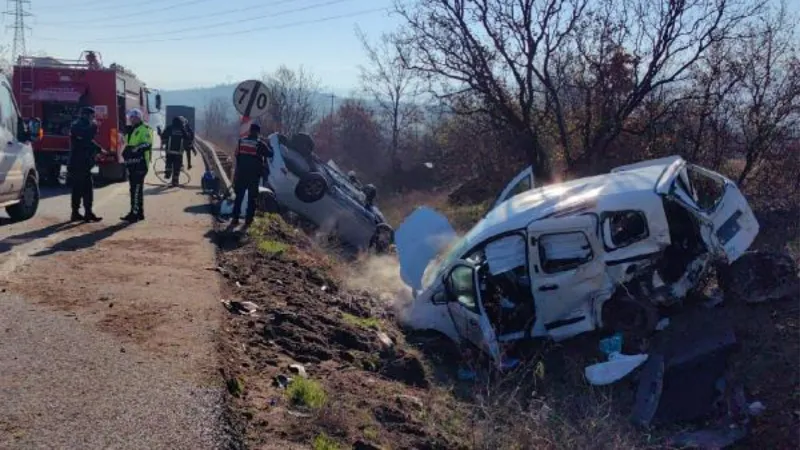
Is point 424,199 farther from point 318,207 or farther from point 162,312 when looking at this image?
point 162,312

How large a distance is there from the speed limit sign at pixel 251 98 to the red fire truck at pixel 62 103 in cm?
658

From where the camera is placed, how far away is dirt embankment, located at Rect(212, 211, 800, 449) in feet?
16.7

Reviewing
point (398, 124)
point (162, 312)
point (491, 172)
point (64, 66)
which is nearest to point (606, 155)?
point (491, 172)

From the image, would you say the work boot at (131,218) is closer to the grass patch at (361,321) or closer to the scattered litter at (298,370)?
the grass patch at (361,321)

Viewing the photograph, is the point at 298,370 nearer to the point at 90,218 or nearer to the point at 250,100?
the point at 90,218

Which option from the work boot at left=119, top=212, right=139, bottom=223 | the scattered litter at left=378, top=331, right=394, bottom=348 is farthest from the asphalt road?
the scattered litter at left=378, top=331, right=394, bottom=348

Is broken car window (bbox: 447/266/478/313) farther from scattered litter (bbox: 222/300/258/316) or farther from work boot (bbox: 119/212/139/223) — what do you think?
work boot (bbox: 119/212/139/223)

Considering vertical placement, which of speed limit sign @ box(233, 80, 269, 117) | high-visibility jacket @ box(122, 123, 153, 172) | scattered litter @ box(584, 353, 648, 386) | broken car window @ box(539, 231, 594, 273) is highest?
speed limit sign @ box(233, 80, 269, 117)

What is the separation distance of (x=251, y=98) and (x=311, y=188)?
236cm

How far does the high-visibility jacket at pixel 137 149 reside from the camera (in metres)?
11.1

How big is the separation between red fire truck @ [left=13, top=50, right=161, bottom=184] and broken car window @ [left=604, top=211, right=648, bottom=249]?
1356 cm

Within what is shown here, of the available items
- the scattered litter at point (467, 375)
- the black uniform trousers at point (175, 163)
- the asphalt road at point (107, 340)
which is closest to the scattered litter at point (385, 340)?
the scattered litter at point (467, 375)

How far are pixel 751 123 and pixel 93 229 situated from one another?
14865 mm

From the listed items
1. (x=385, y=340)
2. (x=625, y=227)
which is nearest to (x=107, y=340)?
(x=385, y=340)
